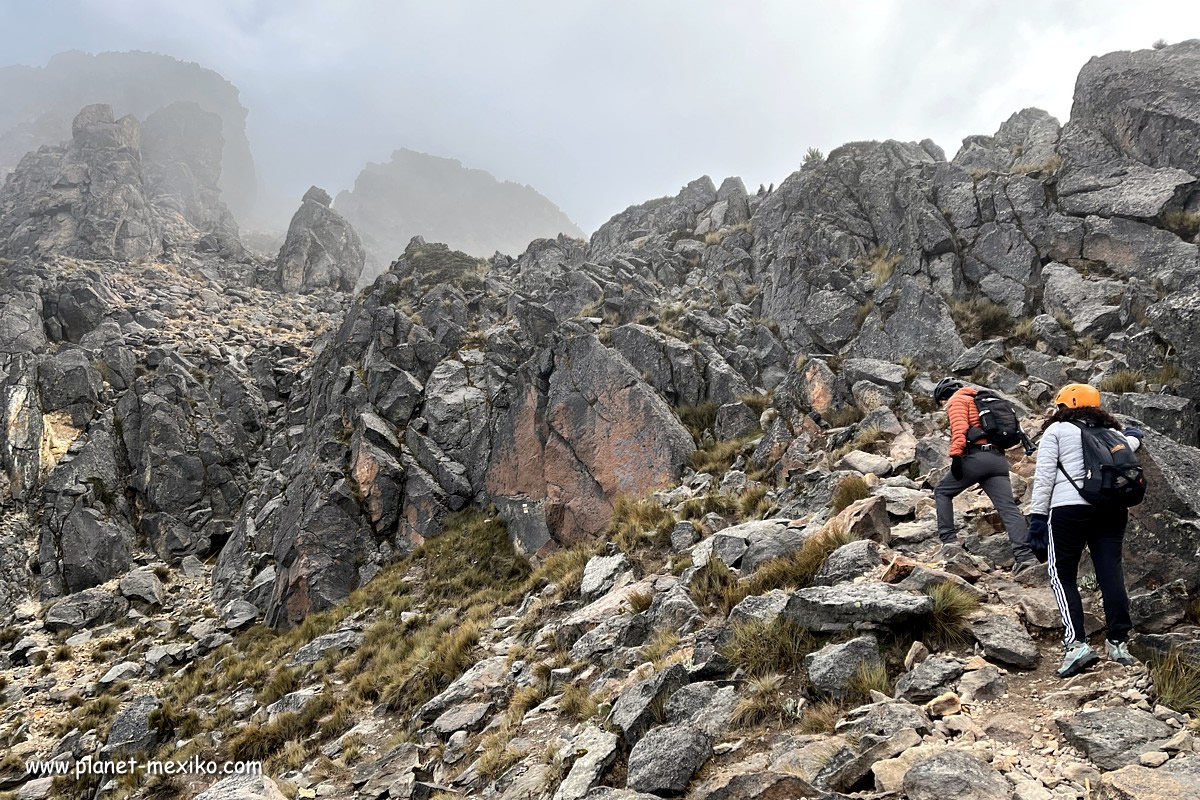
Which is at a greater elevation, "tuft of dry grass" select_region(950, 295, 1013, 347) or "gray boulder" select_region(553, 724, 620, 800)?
"tuft of dry grass" select_region(950, 295, 1013, 347)

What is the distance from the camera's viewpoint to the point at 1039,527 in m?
5.55

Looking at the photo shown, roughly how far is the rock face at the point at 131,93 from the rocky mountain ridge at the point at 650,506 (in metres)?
105

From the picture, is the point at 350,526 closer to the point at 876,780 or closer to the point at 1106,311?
the point at 876,780

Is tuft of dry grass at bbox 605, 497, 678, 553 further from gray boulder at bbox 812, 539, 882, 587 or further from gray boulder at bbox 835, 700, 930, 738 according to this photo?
gray boulder at bbox 835, 700, 930, 738

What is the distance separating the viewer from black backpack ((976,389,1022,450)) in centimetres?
754

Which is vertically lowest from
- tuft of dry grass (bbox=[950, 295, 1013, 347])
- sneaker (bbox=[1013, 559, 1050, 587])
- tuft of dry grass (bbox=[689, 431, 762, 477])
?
sneaker (bbox=[1013, 559, 1050, 587])

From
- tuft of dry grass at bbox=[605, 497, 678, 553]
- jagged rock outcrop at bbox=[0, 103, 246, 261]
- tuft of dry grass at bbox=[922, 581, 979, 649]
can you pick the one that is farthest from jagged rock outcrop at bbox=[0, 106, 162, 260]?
tuft of dry grass at bbox=[922, 581, 979, 649]

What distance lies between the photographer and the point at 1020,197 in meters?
20.0

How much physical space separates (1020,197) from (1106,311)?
7.47 metres

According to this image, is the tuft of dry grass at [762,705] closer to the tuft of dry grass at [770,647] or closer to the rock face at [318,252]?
the tuft of dry grass at [770,647]

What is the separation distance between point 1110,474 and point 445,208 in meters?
139

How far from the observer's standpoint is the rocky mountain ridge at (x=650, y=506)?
16.4 ft

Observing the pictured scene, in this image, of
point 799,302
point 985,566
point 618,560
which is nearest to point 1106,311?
point 799,302

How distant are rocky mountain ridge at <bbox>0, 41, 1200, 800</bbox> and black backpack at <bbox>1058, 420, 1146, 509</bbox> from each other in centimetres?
97
